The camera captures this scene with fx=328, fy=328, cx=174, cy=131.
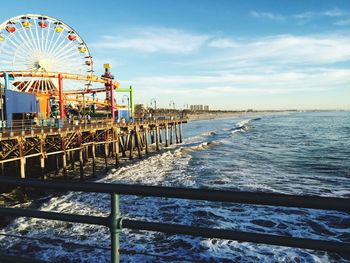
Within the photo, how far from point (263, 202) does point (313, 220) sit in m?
11.9

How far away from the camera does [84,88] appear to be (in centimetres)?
4438

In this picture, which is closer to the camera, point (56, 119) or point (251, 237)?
point (251, 237)

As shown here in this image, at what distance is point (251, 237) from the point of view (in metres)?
1.78

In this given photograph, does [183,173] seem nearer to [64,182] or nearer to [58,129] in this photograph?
[58,129]

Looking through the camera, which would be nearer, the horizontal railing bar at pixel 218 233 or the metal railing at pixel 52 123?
the horizontal railing bar at pixel 218 233

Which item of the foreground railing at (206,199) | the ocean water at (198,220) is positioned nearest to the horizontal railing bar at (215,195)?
the foreground railing at (206,199)

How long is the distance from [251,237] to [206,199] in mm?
315

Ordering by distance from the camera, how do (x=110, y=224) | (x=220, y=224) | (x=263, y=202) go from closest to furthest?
(x=263, y=202), (x=110, y=224), (x=220, y=224)

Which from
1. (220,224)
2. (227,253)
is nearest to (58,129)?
(220,224)

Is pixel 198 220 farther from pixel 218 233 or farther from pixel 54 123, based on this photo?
pixel 54 123

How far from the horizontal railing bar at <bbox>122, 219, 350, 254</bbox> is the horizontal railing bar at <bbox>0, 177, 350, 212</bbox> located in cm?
18

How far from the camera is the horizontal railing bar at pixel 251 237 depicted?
1.66 metres

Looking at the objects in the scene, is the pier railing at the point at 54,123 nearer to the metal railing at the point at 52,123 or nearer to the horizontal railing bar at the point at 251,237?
the metal railing at the point at 52,123

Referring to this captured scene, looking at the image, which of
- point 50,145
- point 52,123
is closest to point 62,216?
point 50,145
